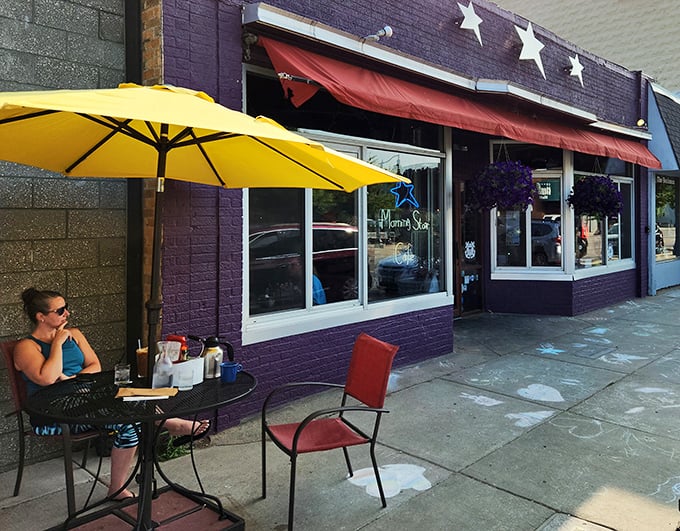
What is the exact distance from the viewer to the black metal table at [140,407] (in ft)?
8.55

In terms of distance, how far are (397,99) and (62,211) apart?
10.2 ft

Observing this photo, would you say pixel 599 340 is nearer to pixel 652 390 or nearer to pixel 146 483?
pixel 652 390

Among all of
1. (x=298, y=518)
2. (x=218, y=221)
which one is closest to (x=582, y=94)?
(x=218, y=221)

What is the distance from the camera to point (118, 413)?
8.66 ft

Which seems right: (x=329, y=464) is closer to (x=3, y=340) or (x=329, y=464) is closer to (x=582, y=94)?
(x=3, y=340)

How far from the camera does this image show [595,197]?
9.33 meters

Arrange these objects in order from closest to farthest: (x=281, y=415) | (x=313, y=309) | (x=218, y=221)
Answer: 1. (x=218, y=221)
2. (x=281, y=415)
3. (x=313, y=309)

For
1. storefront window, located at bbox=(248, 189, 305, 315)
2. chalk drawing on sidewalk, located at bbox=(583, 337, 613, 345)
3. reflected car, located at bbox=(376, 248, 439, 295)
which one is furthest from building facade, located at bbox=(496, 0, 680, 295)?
storefront window, located at bbox=(248, 189, 305, 315)

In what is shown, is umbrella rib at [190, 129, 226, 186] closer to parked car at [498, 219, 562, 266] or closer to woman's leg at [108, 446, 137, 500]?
woman's leg at [108, 446, 137, 500]

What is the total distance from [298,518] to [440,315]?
405 centimetres

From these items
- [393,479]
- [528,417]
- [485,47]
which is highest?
[485,47]

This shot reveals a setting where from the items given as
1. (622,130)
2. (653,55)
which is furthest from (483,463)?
(653,55)

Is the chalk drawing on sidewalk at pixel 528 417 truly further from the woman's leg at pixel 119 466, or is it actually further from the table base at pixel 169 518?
the woman's leg at pixel 119 466

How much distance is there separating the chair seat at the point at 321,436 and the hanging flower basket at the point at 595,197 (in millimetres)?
7480
